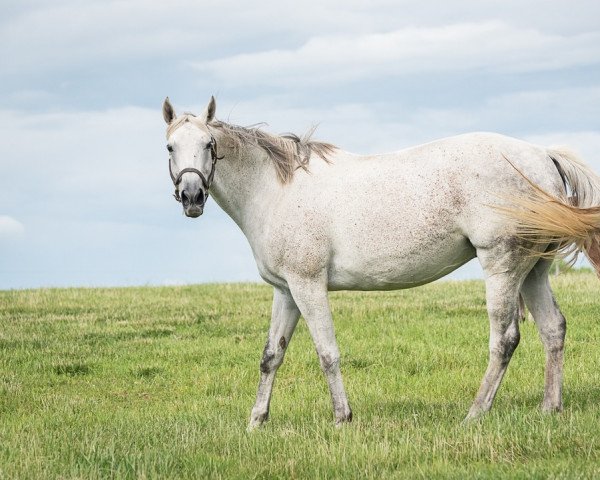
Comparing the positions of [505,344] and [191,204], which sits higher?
[191,204]

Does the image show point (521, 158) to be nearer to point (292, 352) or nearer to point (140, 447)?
point (140, 447)

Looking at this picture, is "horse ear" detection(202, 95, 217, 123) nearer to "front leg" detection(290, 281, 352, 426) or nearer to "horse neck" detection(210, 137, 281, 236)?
"horse neck" detection(210, 137, 281, 236)

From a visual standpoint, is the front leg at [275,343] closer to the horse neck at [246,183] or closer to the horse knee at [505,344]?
the horse neck at [246,183]

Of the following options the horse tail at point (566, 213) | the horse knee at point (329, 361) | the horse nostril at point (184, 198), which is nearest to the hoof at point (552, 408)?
the horse tail at point (566, 213)

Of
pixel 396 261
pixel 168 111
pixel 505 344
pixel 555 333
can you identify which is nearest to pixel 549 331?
pixel 555 333

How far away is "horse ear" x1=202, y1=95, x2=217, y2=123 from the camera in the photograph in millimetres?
7484

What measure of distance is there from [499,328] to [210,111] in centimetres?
322

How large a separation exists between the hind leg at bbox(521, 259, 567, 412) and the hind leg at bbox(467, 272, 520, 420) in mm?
463

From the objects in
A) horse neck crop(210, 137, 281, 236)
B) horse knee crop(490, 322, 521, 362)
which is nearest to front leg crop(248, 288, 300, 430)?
horse neck crop(210, 137, 281, 236)

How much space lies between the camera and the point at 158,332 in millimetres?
15617

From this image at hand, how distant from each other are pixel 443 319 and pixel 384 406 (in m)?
6.73

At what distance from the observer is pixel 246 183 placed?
25.5ft

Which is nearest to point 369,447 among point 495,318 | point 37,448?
point 495,318

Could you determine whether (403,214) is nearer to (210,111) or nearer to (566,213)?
(566,213)
